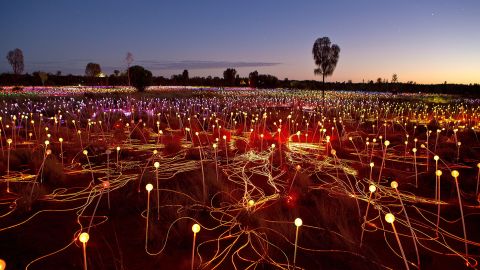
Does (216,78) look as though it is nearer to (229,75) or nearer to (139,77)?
(229,75)

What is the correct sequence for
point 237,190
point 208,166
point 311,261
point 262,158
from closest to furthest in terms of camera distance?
point 311,261
point 237,190
point 208,166
point 262,158

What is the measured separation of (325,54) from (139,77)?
1518 centimetres

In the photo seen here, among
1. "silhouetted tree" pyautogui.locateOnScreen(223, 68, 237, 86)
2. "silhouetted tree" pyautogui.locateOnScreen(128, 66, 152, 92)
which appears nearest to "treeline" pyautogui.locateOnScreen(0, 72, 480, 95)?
"silhouetted tree" pyautogui.locateOnScreen(223, 68, 237, 86)

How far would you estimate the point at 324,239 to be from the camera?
4.15m

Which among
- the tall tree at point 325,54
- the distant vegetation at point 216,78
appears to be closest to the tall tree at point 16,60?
the distant vegetation at point 216,78

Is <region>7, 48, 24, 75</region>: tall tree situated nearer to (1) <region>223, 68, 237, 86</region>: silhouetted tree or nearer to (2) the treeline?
(2) the treeline

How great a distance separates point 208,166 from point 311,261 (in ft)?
12.2

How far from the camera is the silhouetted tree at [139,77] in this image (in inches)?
1251

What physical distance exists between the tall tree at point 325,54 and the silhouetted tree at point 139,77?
13.9 metres

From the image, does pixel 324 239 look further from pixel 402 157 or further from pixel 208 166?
pixel 402 157

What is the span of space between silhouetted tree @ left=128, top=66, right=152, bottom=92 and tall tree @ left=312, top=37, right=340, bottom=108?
13.9m

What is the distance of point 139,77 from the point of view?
31734 millimetres

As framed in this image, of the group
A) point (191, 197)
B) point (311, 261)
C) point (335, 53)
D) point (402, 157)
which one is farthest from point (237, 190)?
point (335, 53)

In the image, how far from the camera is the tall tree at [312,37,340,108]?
1091 inches
